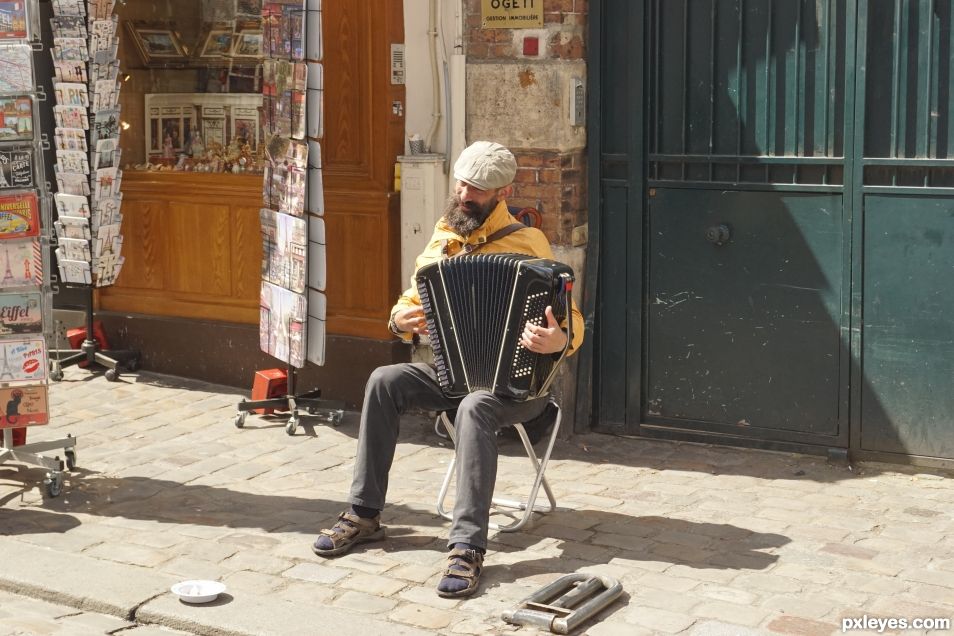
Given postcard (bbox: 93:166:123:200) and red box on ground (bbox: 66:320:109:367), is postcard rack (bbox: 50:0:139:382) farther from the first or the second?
red box on ground (bbox: 66:320:109:367)

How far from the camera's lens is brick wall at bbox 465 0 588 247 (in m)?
7.14

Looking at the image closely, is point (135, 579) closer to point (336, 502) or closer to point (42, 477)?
point (336, 502)

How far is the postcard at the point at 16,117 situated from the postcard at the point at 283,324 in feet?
5.95

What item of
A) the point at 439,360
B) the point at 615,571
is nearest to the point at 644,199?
the point at 439,360

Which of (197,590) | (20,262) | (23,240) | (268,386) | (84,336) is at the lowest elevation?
(197,590)

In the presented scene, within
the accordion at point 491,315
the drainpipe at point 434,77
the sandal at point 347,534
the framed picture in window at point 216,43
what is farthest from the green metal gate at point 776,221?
the framed picture in window at point 216,43

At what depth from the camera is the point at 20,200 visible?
623 centimetres

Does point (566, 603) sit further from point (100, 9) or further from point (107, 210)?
point (100, 9)

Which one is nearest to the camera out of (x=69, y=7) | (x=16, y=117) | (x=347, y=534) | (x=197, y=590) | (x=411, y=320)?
(x=197, y=590)

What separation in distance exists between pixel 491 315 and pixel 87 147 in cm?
425

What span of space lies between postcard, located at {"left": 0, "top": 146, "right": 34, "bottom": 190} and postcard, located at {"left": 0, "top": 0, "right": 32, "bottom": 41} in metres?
0.50

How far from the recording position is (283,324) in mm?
7637

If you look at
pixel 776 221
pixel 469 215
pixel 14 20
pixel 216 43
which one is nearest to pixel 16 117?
pixel 14 20

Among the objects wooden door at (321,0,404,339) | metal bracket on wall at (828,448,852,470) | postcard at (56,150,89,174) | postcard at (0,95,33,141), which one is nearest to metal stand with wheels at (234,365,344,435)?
wooden door at (321,0,404,339)
